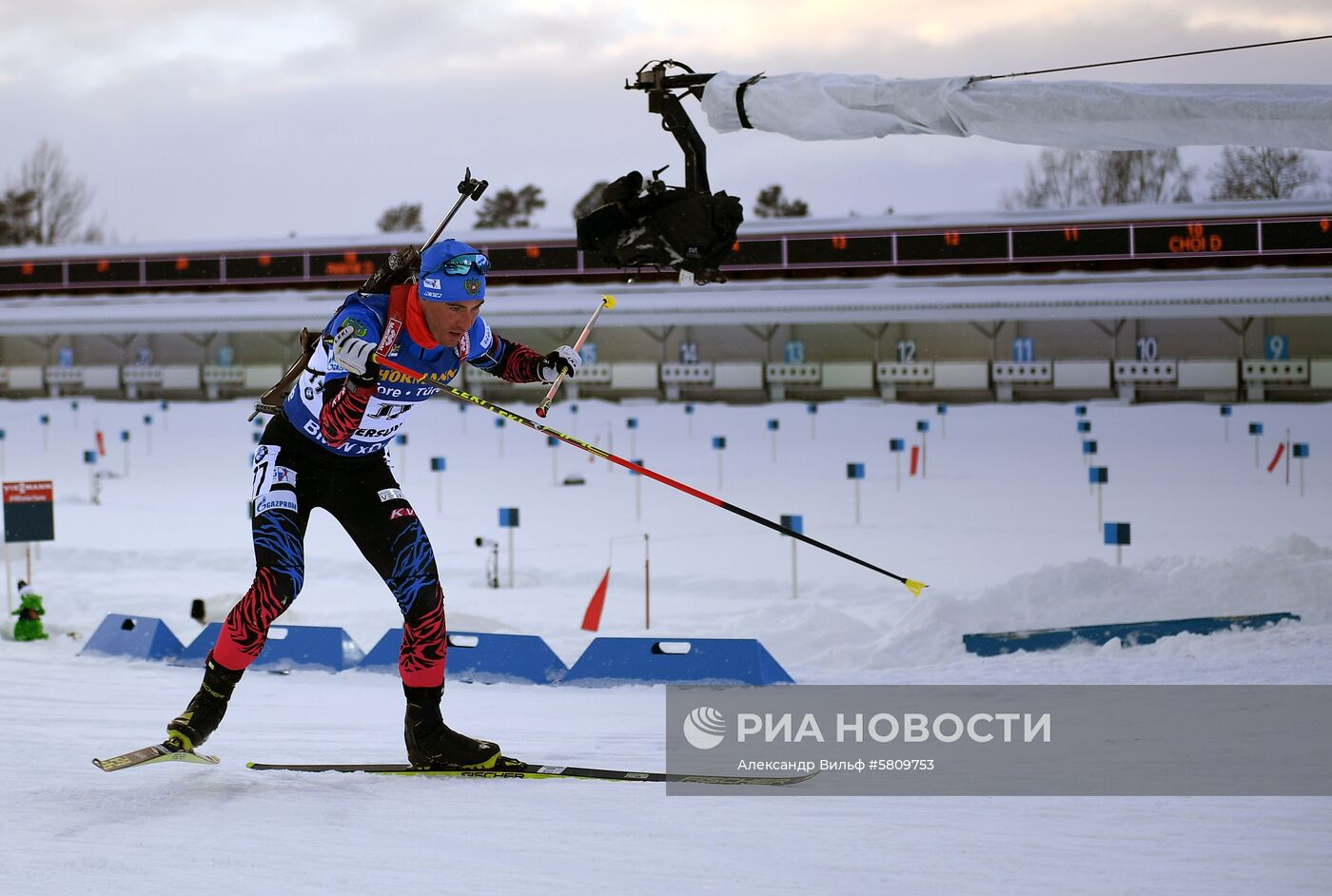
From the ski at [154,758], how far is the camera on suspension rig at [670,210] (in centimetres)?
319

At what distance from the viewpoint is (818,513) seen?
15750mm

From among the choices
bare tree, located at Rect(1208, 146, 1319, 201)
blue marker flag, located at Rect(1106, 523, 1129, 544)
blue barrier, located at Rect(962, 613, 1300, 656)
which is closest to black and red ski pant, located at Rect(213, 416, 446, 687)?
blue barrier, located at Rect(962, 613, 1300, 656)

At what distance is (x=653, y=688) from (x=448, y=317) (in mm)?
2998

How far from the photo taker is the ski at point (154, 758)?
15.5 ft

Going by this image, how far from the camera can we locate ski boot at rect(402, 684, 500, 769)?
16.3 feet

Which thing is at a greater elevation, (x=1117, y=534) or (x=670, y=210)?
(x=670, y=210)

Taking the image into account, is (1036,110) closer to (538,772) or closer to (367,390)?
(367,390)

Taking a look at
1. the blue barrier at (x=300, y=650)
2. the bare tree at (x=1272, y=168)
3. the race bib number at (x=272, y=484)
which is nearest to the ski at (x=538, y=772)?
the race bib number at (x=272, y=484)

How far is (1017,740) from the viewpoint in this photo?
17.7 ft

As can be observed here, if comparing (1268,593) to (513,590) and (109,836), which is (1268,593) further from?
(109,836)

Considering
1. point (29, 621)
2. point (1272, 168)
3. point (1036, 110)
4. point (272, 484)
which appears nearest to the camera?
point (272, 484)

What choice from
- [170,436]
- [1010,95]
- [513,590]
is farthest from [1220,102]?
[170,436]

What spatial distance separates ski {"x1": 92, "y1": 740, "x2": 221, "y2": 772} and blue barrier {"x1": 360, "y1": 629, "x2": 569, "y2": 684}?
2522 millimetres

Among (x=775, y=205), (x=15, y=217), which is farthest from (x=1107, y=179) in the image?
(x=15, y=217)
